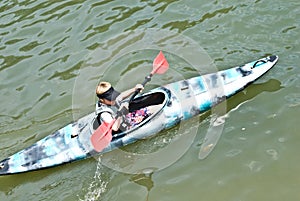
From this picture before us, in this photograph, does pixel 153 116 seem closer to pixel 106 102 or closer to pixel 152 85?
pixel 106 102

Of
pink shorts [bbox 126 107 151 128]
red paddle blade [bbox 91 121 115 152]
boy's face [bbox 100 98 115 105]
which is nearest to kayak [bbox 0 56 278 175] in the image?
pink shorts [bbox 126 107 151 128]

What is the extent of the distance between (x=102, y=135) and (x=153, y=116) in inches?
41.1

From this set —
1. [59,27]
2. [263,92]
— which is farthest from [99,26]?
[263,92]

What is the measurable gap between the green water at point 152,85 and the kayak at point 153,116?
200 millimetres

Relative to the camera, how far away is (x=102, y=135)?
7.52 meters

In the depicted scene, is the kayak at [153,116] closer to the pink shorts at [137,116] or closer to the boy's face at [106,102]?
the pink shorts at [137,116]

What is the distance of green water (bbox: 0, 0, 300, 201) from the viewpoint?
710cm

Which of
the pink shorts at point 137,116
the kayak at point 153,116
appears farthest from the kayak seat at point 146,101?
the pink shorts at point 137,116

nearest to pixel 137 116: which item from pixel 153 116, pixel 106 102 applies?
pixel 153 116

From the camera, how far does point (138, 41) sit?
10539mm

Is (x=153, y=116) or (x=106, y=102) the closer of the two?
(x=106, y=102)

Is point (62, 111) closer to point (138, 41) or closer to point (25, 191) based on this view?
point (25, 191)

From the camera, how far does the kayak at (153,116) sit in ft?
26.2

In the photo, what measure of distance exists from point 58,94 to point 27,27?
2932 millimetres
